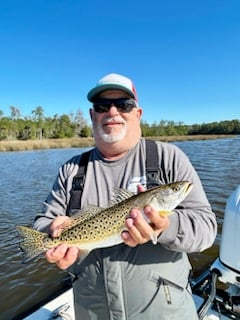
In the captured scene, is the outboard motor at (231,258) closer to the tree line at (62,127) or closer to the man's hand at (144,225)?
the man's hand at (144,225)

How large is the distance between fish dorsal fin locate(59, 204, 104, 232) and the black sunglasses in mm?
731

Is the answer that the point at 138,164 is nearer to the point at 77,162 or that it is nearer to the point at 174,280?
the point at 77,162

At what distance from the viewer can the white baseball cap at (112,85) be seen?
2281 mm

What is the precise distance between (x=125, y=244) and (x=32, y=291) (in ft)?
16.3

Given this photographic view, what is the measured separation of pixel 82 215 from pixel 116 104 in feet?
2.77

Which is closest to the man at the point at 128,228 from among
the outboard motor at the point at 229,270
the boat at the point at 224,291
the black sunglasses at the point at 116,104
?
the black sunglasses at the point at 116,104

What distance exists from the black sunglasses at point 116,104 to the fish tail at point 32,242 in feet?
3.28

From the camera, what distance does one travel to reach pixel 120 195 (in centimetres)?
216

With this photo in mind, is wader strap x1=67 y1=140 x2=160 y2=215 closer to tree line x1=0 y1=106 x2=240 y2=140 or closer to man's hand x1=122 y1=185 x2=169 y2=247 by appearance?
man's hand x1=122 y1=185 x2=169 y2=247

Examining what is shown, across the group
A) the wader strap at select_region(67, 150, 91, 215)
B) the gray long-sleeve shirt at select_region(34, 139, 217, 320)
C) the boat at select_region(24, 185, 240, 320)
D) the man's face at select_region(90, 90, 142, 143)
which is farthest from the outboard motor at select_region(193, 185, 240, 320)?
the wader strap at select_region(67, 150, 91, 215)

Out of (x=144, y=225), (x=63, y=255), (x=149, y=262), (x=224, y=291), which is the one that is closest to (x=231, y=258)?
(x=224, y=291)

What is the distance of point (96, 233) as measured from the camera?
2.13 meters

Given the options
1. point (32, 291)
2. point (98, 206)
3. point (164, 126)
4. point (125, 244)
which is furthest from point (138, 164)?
point (164, 126)

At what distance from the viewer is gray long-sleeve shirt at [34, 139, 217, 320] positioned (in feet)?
6.59
